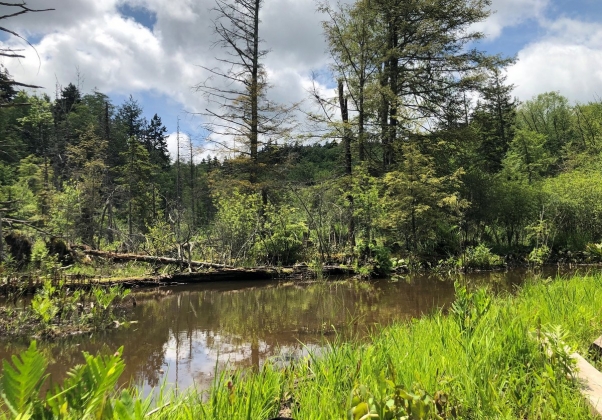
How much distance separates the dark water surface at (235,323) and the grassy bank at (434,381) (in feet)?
2.24

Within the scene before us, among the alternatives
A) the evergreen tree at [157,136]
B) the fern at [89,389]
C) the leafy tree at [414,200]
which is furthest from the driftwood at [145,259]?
the evergreen tree at [157,136]

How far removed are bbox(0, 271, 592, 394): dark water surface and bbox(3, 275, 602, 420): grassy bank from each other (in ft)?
2.24

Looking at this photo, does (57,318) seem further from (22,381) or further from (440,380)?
(440,380)

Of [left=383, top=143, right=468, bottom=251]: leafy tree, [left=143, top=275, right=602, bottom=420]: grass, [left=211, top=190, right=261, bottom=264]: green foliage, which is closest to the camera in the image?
[left=143, top=275, right=602, bottom=420]: grass

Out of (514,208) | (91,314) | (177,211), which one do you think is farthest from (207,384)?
(514,208)

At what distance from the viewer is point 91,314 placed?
273 inches

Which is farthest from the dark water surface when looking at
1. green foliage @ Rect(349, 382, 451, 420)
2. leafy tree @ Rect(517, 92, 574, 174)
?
leafy tree @ Rect(517, 92, 574, 174)

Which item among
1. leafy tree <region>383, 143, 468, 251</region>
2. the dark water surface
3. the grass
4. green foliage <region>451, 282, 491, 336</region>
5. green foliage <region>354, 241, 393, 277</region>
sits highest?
leafy tree <region>383, 143, 468, 251</region>

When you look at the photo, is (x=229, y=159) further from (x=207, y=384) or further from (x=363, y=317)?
(x=207, y=384)

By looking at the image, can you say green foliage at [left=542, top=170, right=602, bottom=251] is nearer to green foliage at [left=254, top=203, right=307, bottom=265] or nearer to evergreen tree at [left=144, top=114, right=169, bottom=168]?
green foliage at [left=254, top=203, right=307, bottom=265]

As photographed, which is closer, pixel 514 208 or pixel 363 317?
pixel 363 317

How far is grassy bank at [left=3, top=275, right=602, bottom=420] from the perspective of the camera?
2141 mm

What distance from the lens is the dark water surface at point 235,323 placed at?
5.19 m

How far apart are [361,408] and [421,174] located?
14.1 meters
